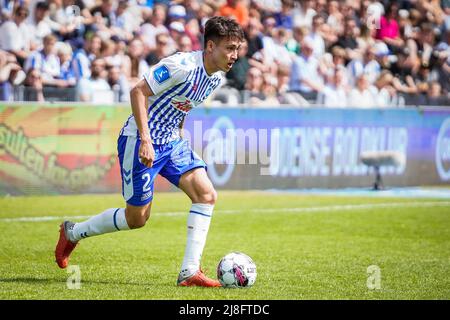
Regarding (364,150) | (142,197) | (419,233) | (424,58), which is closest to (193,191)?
(142,197)

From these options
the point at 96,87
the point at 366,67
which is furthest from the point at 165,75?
the point at 366,67

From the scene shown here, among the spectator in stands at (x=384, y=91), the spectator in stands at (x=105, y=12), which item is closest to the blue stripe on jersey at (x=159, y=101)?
the spectator in stands at (x=105, y=12)

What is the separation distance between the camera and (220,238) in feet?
40.7

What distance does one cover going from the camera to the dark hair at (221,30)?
27.6 feet

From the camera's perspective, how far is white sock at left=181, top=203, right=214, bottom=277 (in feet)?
27.5

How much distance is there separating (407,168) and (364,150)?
142 cm

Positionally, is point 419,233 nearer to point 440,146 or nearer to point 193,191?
point 193,191

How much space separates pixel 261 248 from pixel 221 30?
381 cm

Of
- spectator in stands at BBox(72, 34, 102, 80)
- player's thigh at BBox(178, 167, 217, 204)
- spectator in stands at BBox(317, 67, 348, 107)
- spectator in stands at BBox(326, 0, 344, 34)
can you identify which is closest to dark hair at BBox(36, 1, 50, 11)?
spectator in stands at BBox(72, 34, 102, 80)

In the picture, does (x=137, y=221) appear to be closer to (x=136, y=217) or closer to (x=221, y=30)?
(x=136, y=217)

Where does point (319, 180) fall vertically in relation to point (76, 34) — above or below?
below

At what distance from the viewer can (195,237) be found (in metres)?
8.53

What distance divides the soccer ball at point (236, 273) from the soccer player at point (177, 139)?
11 cm

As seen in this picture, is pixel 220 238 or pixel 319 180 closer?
pixel 220 238
